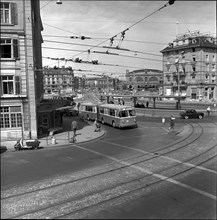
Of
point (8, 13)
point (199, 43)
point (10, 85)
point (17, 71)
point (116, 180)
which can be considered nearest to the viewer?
point (116, 180)

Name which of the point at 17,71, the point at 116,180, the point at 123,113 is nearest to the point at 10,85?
the point at 17,71

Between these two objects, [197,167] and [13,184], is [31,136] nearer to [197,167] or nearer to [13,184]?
[13,184]

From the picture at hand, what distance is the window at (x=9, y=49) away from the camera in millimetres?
23625

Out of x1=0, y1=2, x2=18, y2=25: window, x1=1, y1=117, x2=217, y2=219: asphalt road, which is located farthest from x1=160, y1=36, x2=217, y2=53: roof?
x1=0, y1=2, x2=18, y2=25: window

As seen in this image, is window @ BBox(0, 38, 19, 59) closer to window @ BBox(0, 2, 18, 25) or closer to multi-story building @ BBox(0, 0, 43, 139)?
multi-story building @ BBox(0, 0, 43, 139)

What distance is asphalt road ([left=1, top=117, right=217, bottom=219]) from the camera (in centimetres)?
908

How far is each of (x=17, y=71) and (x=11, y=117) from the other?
4.27m

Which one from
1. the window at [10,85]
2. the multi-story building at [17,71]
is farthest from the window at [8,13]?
the window at [10,85]

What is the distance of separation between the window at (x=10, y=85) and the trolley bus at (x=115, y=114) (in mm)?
12152

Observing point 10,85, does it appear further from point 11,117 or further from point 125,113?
point 125,113

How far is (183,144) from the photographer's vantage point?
21062mm

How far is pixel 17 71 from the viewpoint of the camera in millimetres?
24250

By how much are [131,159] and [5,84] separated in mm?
14436

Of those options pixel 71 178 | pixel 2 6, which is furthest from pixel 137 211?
pixel 2 6
